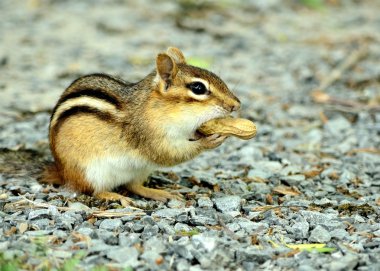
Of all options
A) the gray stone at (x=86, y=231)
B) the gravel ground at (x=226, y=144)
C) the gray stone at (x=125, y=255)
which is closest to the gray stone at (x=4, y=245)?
the gravel ground at (x=226, y=144)

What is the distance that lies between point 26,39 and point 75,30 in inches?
26.9

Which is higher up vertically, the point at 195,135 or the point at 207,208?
the point at 195,135

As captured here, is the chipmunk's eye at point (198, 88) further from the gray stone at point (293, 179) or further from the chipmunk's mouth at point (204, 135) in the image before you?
the gray stone at point (293, 179)

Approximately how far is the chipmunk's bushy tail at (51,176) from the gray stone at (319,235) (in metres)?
1.63

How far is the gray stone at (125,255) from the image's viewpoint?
3346mm

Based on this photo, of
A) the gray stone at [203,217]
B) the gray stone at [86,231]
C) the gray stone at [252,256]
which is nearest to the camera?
the gray stone at [252,256]

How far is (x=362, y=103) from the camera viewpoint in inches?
268

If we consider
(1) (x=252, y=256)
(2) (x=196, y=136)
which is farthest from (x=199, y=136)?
(1) (x=252, y=256)

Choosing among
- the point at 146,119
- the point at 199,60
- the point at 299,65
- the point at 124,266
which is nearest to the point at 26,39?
the point at 199,60

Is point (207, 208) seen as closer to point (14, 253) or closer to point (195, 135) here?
point (195, 135)

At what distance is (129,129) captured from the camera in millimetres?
4379

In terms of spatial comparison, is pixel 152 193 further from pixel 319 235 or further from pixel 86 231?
pixel 319 235

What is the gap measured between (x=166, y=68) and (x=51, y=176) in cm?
101

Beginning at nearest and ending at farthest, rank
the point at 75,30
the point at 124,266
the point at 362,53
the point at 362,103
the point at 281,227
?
the point at 124,266 < the point at 281,227 < the point at 362,103 < the point at 362,53 < the point at 75,30
